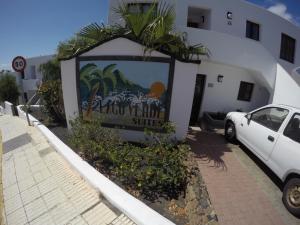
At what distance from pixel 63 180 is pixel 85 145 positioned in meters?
0.88

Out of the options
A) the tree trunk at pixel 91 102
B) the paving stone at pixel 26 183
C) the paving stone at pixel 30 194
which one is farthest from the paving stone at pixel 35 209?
the tree trunk at pixel 91 102

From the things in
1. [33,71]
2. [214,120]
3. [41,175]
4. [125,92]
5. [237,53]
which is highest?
[237,53]

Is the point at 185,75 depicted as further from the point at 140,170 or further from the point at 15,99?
the point at 15,99

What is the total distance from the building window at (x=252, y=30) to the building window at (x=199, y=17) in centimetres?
234

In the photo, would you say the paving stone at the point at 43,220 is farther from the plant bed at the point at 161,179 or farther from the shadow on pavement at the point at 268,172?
the shadow on pavement at the point at 268,172

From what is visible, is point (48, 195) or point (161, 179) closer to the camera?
point (161, 179)

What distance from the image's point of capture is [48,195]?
4.11m

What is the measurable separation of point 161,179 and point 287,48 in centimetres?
1286

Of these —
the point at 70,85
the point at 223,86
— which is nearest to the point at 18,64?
the point at 70,85

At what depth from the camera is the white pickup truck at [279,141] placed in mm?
3564

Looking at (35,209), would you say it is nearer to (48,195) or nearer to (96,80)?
(48,195)

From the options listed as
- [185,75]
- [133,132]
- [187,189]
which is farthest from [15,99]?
[187,189]

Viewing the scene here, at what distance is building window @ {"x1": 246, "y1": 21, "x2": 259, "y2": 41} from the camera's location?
11.0m

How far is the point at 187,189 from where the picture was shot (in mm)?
3855
